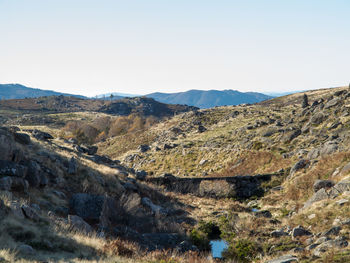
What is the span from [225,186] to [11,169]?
21683mm

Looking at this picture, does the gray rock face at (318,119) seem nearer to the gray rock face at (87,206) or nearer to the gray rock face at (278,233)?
the gray rock face at (278,233)

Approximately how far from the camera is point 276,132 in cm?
4697

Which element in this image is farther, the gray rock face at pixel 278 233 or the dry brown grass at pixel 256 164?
the dry brown grass at pixel 256 164

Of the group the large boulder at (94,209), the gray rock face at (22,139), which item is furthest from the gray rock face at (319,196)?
the gray rock face at (22,139)

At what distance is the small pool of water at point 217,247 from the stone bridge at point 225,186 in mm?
11873

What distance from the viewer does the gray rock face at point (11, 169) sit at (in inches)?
632

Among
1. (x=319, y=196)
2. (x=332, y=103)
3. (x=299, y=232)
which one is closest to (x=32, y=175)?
(x=299, y=232)

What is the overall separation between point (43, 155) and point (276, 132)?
3613 centimetres

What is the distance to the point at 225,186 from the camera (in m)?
31.5

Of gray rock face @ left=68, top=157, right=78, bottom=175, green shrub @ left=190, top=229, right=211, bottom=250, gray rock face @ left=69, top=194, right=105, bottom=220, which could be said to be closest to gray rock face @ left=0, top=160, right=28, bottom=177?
gray rock face @ left=69, top=194, right=105, bottom=220

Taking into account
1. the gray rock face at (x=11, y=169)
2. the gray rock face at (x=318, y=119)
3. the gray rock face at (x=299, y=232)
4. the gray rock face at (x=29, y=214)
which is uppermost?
the gray rock face at (x=318, y=119)

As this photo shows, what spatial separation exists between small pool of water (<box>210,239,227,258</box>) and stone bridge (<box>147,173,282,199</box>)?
11.9 m

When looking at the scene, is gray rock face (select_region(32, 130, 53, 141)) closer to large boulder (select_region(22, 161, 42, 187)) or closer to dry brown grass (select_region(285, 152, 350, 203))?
large boulder (select_region(22, 161, 42, 187))

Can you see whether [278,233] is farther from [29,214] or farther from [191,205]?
[29,214]
